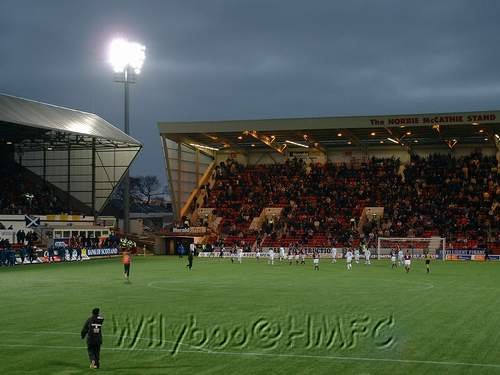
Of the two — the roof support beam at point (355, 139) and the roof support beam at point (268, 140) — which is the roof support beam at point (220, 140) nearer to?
the roof support beam at point (268, 140)

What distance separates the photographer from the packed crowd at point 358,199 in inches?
2596

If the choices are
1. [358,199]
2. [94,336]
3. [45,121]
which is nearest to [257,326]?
[94,336]

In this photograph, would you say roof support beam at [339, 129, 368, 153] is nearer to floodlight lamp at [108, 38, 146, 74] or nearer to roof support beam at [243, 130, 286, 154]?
roof support beam at [243, 130, 286, 154]

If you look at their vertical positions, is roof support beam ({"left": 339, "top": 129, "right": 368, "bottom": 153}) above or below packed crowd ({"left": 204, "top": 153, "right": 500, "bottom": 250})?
above

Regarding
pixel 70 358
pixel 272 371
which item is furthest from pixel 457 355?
pixel 70 358

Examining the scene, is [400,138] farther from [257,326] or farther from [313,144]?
[257,326]

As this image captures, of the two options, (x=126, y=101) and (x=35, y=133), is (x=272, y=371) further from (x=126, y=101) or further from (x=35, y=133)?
(x=126, y=101)

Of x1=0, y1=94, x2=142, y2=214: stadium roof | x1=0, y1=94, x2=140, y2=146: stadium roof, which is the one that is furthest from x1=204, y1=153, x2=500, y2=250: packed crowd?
x1=0, y1=94, x2=140, y2=146: stadium roof

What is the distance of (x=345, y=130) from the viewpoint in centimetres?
7019

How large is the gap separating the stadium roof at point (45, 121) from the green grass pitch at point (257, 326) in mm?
22239

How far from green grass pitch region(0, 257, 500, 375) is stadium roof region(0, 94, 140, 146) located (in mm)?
22239

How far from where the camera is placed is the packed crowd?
65.9m

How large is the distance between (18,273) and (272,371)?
31417mm

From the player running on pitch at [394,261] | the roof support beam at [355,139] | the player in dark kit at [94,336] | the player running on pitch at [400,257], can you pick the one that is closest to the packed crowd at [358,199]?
the roof support beam at [355,139]
